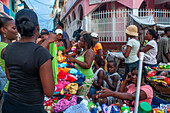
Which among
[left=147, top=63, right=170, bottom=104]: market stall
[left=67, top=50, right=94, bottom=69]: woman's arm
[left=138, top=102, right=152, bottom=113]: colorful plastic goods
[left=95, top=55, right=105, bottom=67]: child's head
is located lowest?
[left=147, top=63, right=170, bottom=104]: market stall

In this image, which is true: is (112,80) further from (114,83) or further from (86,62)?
(86,62)

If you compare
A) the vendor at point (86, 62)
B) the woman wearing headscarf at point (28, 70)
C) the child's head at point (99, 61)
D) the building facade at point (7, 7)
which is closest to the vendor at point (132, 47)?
→ the child's head at point (99, 61)

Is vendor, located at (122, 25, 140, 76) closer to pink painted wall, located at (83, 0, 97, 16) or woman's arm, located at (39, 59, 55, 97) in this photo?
woman's arm, located at (39, 59, 55, 97)

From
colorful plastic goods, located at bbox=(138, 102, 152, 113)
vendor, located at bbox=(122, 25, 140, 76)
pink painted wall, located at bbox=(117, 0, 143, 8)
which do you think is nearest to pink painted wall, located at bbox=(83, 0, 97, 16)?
pink painted wall, located at bbox=(117, 0, 143, 8)

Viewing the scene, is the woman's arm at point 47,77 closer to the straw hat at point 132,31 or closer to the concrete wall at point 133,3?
the straw hat at point 132,31

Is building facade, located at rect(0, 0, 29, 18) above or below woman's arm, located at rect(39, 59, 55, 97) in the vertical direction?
above

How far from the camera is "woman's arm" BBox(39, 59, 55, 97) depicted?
1202mm

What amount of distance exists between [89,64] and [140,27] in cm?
640

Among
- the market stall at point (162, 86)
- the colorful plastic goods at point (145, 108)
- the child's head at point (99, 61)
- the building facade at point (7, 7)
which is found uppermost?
the building facade at point (7, 7)

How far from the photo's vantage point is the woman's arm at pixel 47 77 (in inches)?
47.3

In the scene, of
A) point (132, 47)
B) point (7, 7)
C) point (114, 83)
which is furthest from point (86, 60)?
point (7, 7)

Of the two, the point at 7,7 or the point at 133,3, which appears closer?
the point at 7,7

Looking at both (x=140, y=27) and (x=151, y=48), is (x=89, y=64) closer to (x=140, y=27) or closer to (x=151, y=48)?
(x=151, y=48)

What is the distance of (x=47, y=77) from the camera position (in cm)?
123
